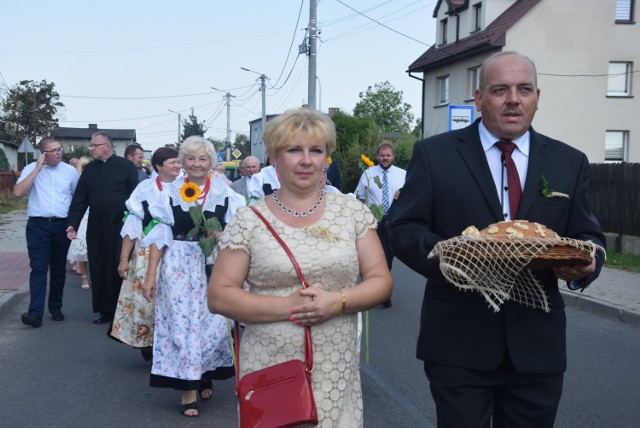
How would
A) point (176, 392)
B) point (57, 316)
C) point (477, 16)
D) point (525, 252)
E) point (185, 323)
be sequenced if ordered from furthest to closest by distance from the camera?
point (477, 16)
point (57, 316)
point (176, 392)
point (185, 323)
point (525, 252)

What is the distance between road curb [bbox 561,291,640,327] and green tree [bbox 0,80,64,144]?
5637 cm

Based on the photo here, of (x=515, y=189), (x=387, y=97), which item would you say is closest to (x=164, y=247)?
(x=515, y=189)

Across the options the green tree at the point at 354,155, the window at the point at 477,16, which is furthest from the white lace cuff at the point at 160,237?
the window at the point at 477,16

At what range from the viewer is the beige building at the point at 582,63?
29.9 metres

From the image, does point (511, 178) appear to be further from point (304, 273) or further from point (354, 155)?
point (354, 155)

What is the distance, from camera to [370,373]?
6.61 metres

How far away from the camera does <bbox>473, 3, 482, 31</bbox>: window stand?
3232 cm

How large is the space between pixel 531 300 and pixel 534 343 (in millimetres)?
164

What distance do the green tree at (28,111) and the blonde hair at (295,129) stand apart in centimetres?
6137

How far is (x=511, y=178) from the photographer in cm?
297

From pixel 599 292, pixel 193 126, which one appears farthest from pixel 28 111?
pixel 599 292

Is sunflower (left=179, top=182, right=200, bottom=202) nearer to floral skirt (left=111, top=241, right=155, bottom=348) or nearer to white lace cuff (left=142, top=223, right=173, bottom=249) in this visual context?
white lace cuff (left=142, top=223, right=173, bottom=249)

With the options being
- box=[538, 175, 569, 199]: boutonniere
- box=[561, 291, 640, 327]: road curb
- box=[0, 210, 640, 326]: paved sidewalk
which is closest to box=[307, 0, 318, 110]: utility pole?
box=[0, 210, 640, 326]: paved sidewalk

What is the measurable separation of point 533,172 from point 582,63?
29.7 metres
